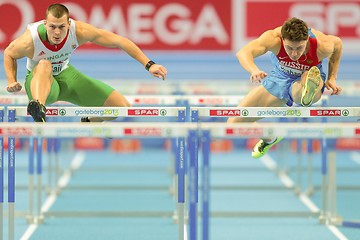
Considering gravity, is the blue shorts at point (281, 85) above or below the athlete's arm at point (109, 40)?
below

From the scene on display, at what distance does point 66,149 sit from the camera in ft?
44.7

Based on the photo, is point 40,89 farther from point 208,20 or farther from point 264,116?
point 208,20

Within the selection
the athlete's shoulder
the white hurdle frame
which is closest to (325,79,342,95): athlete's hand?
the athlete's shoulder

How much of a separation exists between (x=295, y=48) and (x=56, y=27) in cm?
213

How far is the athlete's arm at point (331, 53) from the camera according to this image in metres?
8.19

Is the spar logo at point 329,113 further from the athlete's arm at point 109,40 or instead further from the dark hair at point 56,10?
the dark hair at point 56,10

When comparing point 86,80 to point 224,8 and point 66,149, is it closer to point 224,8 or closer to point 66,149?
point 66,149

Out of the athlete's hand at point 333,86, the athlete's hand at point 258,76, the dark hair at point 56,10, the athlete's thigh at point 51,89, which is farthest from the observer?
the athlete's hand at point 333,86

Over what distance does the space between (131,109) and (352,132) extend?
2364mm

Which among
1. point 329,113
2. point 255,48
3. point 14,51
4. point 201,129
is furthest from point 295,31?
point 14,51

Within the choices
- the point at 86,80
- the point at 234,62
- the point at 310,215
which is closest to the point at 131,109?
the point at 86,80

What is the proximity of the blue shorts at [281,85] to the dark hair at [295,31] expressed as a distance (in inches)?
28.7

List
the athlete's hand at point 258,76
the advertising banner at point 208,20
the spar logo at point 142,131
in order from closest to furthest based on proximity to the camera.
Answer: the spar logo at point 142,131
the athlete's hand at point 258,76
the advertising banner at point 208,20

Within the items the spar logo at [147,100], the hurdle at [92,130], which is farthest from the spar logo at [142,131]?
the spar logo at [147,100]
